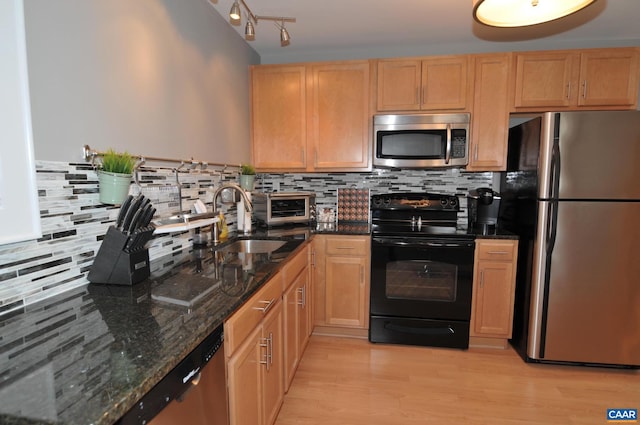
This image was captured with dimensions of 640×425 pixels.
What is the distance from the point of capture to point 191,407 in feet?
2.95

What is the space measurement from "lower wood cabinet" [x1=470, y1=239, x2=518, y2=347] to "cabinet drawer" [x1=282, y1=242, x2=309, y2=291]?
129 centimetres

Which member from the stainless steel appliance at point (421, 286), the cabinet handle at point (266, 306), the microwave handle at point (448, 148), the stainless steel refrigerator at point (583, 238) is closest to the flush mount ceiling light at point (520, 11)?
the stainless steel refrigerator at point (583, 238)

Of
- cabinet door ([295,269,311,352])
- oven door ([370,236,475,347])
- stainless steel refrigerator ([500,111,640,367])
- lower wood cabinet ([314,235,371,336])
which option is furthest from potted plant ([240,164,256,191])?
stainless steel refrigerator ([500,111,640,367])

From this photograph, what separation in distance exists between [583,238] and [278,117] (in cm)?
244

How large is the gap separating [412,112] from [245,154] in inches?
56.5

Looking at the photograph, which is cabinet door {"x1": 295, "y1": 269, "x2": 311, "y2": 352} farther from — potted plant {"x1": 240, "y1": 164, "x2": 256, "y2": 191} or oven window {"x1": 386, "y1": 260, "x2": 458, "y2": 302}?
potted plant {"x1": 240, "y1": 164, "x2": 256, "y2": 191}

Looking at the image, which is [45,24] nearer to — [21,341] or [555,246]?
[21,341]

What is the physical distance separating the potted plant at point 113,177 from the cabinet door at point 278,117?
1679mm

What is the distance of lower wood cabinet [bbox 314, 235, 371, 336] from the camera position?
2.62 meters

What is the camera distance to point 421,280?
8.36 ft

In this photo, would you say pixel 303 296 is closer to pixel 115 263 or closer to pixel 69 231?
pixel 115 263

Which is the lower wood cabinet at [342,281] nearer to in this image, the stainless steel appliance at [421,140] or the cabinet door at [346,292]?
the cabinet door at [346,292]

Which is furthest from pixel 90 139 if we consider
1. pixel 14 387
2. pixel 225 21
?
pixel 225 21

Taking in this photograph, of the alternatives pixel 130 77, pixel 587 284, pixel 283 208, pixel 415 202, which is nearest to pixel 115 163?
pixel 130 77
